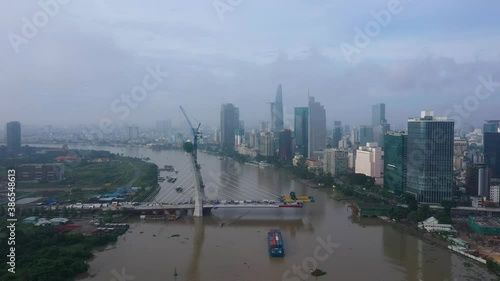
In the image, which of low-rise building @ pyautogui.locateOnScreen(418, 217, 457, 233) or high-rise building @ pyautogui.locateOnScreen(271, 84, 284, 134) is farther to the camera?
high-rise building @ pyautogui.locateOnScreen(271, 84, 284, 134)

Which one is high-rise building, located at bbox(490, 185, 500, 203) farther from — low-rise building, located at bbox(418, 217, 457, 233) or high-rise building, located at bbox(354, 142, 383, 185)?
high-rise building, located at bbox(354, 142, 383, 185)

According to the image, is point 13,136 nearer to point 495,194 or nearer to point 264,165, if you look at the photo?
point 264,165

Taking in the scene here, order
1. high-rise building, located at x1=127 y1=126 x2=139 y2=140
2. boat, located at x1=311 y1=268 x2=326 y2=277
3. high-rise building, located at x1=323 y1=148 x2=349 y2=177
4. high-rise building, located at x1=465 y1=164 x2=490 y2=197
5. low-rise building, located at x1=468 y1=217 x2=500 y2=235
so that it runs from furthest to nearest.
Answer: high-rise building, located at x1=127 y1=126 x2=139 y2=140
high-rise building, located at x1=323 y1=148 x2=349 y2=177
high-rise building, located at x1=465 y1=164 x2=490 y2=197
low-rise building, located at x1=468 y1=217 x2=500 y2=235
boat, located at x1=311 y1=268 x2=326 y2=277

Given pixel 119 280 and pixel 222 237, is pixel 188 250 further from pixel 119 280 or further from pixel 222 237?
pixel 119 280

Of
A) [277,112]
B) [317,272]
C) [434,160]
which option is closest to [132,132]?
[277,112]

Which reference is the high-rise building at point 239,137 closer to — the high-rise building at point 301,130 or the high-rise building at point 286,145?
the high-rise building at point 301,130

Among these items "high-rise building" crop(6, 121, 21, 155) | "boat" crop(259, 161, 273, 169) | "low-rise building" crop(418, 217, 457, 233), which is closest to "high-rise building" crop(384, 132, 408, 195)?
"low-rise building" crop(418, 217, 457, 233)
